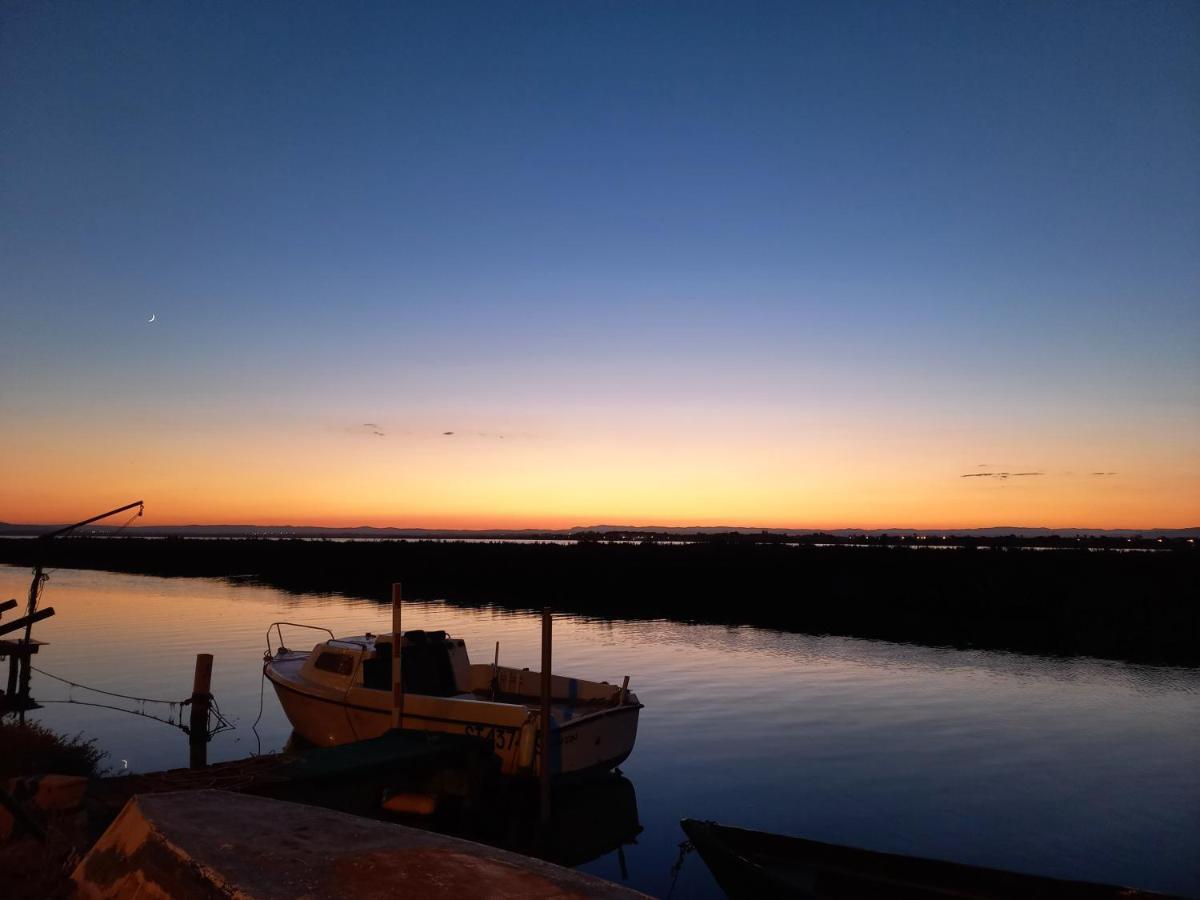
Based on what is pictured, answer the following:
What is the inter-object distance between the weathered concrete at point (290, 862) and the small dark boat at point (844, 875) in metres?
5.20

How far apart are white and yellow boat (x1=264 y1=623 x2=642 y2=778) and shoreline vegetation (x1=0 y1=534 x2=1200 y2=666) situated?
9.44 m

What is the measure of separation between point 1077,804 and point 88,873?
51.0 feet

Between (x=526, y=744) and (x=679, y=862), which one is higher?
(x=526, y=744)

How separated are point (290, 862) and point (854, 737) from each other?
654 inches

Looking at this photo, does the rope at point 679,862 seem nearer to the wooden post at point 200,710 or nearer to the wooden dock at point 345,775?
the wooden dock at point 345,775

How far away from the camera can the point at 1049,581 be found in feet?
186

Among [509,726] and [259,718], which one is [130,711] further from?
[509,726]

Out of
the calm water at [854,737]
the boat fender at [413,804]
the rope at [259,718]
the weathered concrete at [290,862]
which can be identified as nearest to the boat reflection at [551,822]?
the boat fender at [413,804]

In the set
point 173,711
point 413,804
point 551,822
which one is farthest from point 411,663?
point 173,711

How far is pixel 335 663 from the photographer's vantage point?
17.5 m

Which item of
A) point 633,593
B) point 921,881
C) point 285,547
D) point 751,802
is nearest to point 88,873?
point 921,881

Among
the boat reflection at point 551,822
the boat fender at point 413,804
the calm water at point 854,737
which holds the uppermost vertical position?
the boat fender at point 413,804

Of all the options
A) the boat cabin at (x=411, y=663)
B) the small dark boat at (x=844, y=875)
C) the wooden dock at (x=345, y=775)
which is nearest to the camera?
the small dark boat at (x=844, y=875)

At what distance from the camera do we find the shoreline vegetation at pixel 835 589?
3841 centimetres
